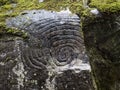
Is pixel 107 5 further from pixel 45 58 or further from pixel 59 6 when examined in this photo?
pixel 45 58

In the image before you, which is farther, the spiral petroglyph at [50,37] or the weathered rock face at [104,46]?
the weathered rock face at [104,46]

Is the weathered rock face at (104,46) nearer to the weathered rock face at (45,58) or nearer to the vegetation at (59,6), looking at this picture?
the vegetation at (59,6)

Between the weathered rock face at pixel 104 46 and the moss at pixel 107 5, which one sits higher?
the moss at pixel 107 5

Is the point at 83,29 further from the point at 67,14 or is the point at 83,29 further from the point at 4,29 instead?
the point at 4,29

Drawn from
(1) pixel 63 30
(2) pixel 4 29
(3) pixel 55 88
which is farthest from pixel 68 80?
(2) pixel 4 29

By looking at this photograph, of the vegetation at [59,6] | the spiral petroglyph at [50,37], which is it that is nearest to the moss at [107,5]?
the vegetation at [59,6]
